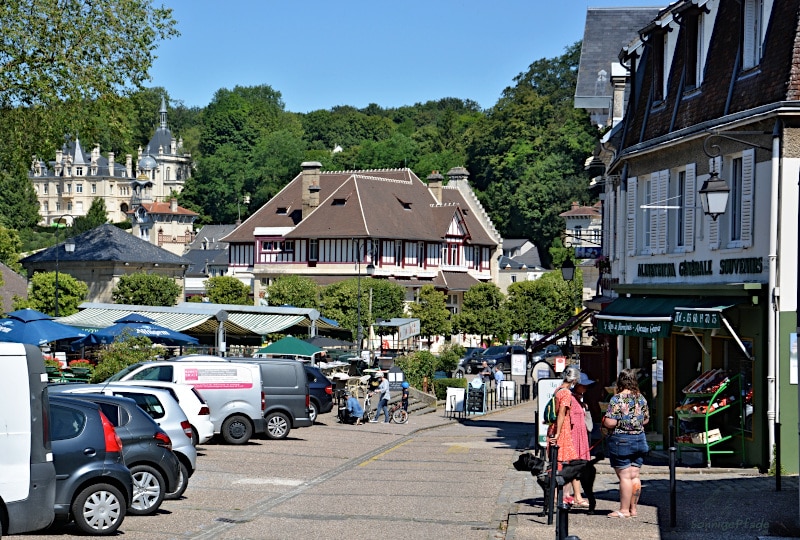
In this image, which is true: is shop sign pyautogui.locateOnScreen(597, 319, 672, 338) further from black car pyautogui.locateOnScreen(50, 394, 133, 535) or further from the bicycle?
the bicycle

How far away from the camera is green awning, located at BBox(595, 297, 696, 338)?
2180 centimetres

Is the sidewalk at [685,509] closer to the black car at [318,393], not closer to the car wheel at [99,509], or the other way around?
the car wheel at [99,509]

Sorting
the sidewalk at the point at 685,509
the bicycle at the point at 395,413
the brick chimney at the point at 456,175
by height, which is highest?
the brick chimney at the point at 456,175

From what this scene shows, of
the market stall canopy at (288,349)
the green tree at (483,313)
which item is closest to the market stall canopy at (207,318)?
the market stall canopy at (288,349)

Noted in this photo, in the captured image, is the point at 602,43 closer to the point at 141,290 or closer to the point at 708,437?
the point at 708,437

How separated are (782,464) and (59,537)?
34.4 feet

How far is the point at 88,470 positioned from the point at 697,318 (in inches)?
408

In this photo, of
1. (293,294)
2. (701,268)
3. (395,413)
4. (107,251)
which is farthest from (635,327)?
(293,294)

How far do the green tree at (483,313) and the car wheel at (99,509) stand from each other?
A: 7204 cm

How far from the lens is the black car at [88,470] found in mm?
14062

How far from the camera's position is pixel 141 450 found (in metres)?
15.9

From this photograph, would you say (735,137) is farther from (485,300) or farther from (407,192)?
(407,192)

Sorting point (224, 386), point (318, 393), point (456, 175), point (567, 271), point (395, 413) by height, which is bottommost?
point (395, 413)

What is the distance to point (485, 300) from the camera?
86.2 meters
